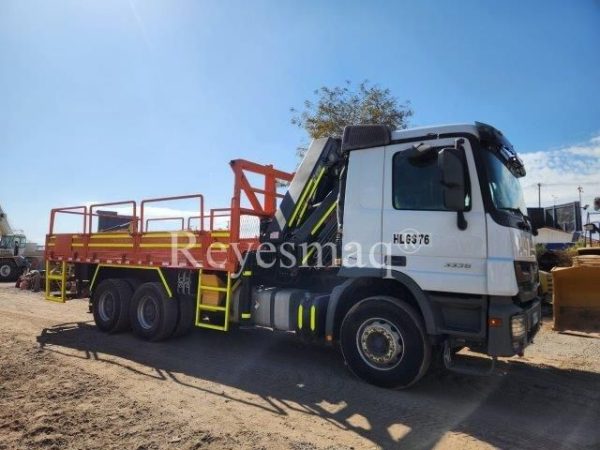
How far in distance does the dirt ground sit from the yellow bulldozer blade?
0.55m

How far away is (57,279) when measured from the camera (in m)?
9.62

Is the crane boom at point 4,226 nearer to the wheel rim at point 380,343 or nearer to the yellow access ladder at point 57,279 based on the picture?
the yellow access ladder at point 57,279

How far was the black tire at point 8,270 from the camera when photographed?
936 inches

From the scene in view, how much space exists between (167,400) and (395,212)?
3300mm

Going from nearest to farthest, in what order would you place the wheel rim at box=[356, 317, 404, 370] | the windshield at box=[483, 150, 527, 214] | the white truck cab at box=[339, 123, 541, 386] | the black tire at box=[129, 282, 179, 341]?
1. the white truck cab at box=[339, 123, 541, 386]
2. the windshield at box=[483, 150, 527, 214]
3. the wheel rim at box=[356, 317, 404, 370]
4. the black tire at box=[129, 282, 179, 341]

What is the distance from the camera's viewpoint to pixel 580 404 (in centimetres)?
481

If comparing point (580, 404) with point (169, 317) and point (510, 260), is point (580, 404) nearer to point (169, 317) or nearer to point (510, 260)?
point (510, 260)

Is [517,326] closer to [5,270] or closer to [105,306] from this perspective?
[105,306]

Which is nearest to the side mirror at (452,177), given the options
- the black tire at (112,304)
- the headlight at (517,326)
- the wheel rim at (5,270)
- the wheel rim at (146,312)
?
the headlight at (517,326)

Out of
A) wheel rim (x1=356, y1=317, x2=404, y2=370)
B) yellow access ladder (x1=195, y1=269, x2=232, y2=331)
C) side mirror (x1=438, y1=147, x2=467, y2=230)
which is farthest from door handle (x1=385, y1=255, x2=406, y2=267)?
yellow access ladder (x1=195, y1=269, x2=232, y2=331)

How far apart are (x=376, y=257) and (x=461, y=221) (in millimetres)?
1085

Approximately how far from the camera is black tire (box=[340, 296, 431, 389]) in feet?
16.4

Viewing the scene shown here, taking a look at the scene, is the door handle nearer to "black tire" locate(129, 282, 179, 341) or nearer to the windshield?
the windshield

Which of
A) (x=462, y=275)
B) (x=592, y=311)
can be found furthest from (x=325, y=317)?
(x=592, y=311)
